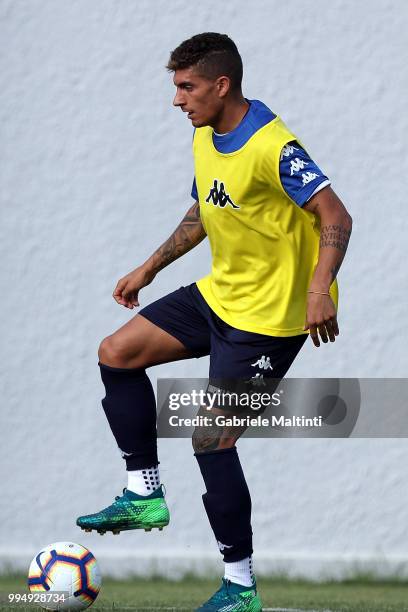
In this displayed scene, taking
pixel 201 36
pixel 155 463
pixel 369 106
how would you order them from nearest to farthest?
1. pixel 201 36
2. pixel 155 463
3. pixel 369 106

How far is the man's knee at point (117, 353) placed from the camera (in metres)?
5.36

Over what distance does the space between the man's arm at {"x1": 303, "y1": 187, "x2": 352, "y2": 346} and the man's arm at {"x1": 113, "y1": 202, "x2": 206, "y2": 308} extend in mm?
801

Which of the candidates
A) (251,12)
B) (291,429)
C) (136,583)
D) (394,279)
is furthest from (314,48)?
(136,583)

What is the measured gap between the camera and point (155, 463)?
5.47 metres

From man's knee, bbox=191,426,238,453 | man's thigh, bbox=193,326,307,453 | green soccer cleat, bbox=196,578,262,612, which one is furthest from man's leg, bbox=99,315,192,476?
green soccer cleat, bbox=196,578,262,612

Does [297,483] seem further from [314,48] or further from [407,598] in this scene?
[314,48]

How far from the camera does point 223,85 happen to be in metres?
5.05

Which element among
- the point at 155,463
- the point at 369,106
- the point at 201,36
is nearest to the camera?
the point at 201,36

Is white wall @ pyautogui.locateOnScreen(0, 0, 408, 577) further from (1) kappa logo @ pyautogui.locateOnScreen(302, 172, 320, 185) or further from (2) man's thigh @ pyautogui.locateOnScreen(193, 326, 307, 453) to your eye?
(1) kappa logo @ pyautogui.locateOnScreen(302, 172, 320, 185)

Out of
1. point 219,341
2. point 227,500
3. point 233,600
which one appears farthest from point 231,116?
point 233,600

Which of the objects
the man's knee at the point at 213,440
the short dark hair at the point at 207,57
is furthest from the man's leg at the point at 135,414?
the short dark hair at the point at 207,57

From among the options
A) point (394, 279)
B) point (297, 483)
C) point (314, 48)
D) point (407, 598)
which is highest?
point (314, 48)

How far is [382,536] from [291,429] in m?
0.79

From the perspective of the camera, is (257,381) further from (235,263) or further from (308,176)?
(308,176)
